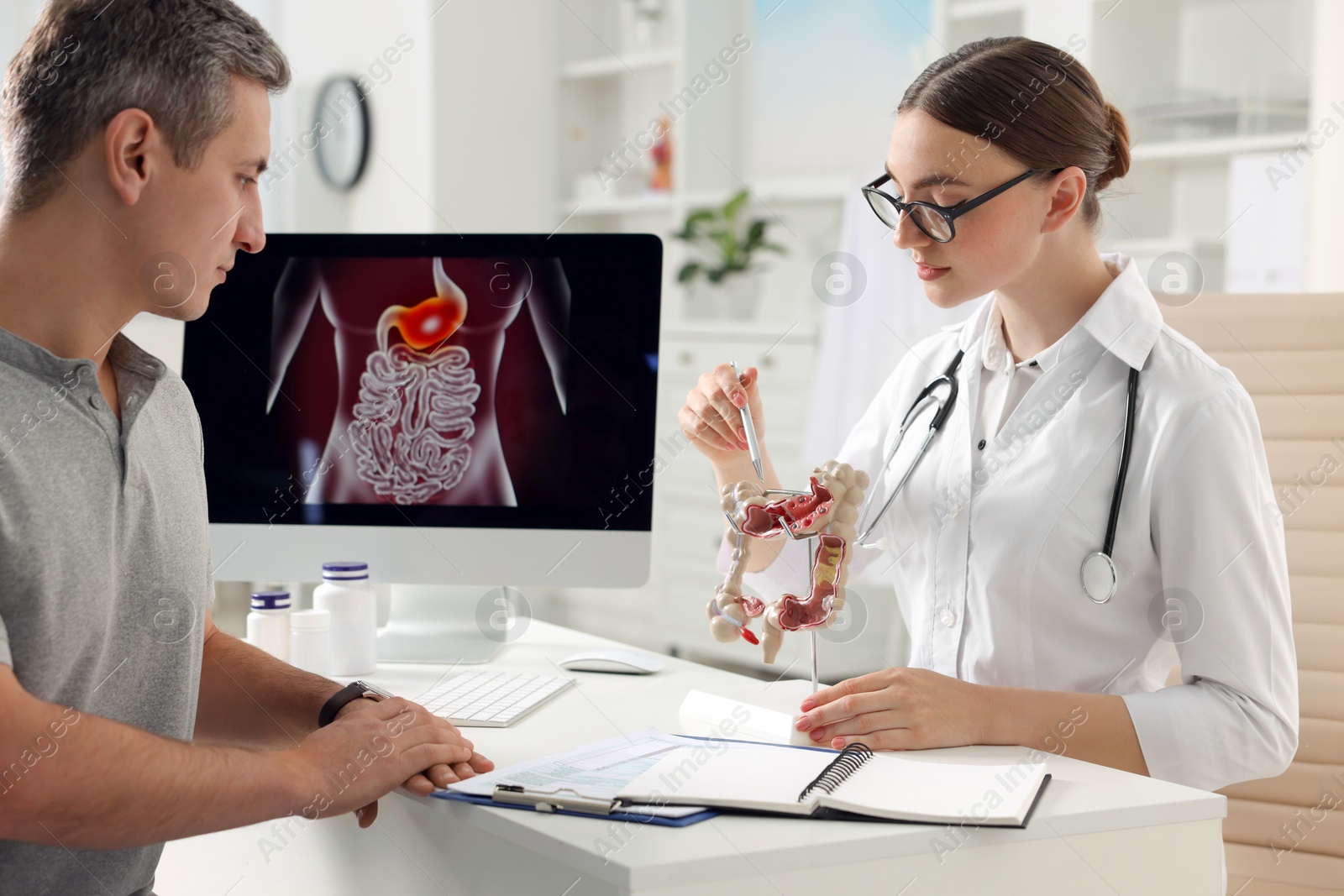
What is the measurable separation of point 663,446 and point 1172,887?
333 centimetres

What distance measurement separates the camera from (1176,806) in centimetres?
108

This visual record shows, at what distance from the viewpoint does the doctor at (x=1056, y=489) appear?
132cm

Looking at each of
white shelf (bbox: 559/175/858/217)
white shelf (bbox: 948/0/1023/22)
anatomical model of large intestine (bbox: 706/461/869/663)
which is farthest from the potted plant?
anatomical model of large intestine (bbox: 706/461/869/663)

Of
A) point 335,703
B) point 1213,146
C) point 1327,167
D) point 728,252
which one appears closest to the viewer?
point 335,703

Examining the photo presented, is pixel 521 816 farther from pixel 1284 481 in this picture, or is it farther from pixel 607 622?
pixel 607 622

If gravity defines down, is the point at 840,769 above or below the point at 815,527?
below

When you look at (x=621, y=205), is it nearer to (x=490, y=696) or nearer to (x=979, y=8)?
(x=979, y=8)

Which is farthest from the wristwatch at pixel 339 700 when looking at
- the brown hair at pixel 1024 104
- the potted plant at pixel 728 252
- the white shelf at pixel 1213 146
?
the potted plant at pixel 728 252

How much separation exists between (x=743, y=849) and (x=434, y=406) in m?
0.96

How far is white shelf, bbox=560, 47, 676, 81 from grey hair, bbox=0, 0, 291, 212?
352cm

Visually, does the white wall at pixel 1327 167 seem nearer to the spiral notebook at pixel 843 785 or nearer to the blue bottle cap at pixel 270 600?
the spiral notebook at pixel 843 785

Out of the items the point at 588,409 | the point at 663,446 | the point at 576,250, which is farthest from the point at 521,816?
the point at 663,446

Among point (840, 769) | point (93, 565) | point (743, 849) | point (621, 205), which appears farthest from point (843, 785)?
point (621, 205)

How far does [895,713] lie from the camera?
4.00ft
